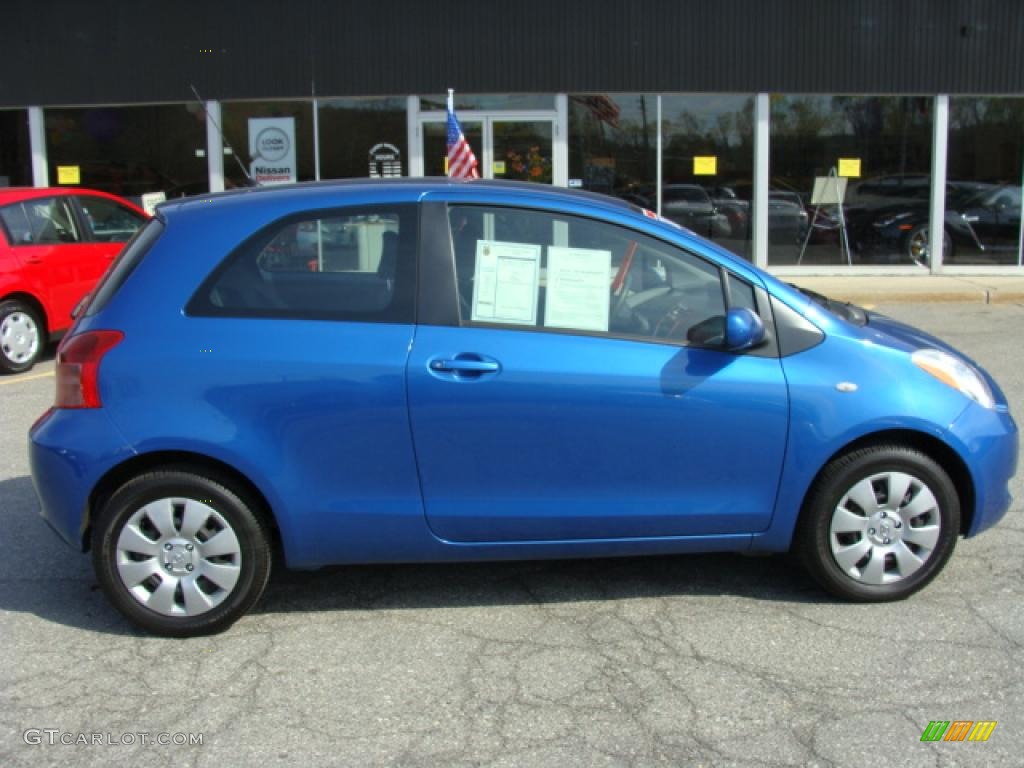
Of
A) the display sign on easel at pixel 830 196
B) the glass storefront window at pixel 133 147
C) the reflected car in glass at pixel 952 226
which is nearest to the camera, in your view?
the display sign on easel at pixel 830 196

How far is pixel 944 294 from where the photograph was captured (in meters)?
13.6

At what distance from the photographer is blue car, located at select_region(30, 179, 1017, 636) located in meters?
3.91

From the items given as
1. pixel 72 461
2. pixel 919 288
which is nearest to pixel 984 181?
pixel 919 288

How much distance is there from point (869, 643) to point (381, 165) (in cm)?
1251

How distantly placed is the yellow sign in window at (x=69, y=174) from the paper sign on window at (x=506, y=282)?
538 inches

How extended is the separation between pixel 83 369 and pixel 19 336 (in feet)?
19.4

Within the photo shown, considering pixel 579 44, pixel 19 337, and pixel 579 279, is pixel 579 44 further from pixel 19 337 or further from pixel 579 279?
pixel 579 279

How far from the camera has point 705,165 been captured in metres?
15.1

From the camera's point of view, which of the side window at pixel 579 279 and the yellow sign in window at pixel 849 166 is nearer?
the side window at pixel 579 279

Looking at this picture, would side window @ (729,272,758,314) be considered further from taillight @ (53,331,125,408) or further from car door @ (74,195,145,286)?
car door @ (74,195,145,286)

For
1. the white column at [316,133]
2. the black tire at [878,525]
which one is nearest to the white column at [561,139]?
the white column at [316,133]

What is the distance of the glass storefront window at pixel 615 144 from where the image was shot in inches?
586

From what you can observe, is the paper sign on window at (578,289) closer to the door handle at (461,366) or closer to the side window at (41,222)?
the door handle at (461,366)

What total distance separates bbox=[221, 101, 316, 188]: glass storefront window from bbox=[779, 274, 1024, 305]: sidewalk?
7.31 metres
